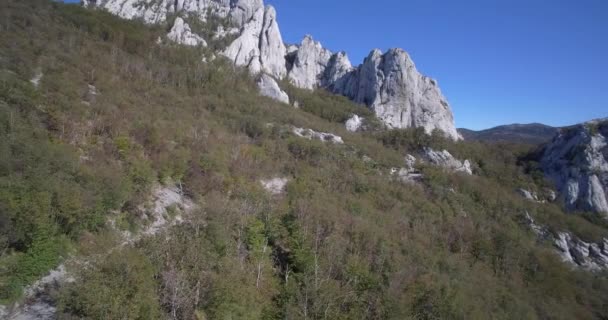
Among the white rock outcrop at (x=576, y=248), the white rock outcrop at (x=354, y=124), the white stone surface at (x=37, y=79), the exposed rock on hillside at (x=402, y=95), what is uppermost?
the exposed rock on hillside at (x=402, y=95)

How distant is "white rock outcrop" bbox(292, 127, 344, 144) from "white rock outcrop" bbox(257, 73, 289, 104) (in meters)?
25.9

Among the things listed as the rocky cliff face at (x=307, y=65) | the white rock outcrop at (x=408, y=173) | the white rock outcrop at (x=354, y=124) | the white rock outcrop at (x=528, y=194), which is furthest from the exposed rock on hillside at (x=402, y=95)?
the white rock outcrop at (x=408, y=173)

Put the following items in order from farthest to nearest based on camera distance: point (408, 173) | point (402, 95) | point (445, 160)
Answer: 1. point (402, 95)
2. point (445, 160)
3. point (408, 173)

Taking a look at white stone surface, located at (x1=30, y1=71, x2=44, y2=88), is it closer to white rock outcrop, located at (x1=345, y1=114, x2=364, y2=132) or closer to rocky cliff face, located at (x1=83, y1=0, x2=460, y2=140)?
rocky cliff face, located at (x1=83, y1=0, x2=460, y2=140)

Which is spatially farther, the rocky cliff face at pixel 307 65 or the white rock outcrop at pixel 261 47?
the white rock outcrop at pixel 261 47

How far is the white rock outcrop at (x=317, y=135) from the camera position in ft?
234

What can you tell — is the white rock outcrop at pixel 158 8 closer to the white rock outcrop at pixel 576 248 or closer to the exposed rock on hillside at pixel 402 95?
the exposed rock on hillside at pixel 402 95

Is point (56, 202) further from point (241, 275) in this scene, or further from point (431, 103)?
point (431, 103)

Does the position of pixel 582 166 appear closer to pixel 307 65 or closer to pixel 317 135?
pixel 317 135

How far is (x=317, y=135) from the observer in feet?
239

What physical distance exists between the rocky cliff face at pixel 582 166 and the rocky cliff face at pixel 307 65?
2856 cm

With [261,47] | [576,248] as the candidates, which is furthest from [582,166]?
[261,47]

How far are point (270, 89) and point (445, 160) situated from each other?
52286 mm

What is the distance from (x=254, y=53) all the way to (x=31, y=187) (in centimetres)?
9671
